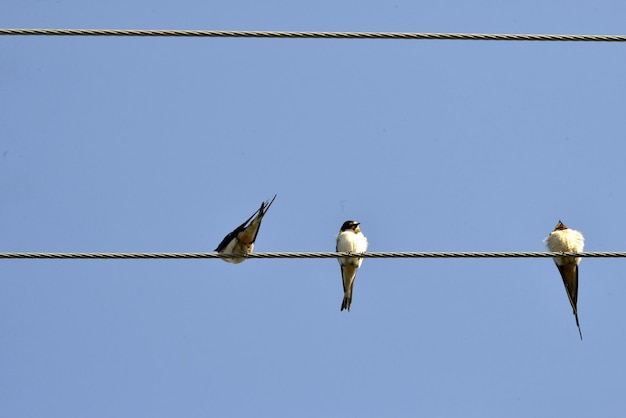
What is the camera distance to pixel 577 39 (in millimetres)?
6941

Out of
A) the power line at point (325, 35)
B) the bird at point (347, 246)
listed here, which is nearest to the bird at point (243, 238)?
the bird at point (347, 246)

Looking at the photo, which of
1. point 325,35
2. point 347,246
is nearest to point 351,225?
point 347,246

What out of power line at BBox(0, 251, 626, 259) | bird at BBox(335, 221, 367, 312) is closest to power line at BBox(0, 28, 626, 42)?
power line at BBox(0, 251, 626, 259)

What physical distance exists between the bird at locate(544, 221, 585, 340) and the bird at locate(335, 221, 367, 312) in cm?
154

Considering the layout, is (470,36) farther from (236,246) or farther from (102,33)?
(236,246)

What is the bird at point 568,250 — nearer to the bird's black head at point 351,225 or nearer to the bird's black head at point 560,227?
the bird's black head at point 560,227

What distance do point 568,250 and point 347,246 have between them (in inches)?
70.5

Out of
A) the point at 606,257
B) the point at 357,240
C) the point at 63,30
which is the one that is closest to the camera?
the point at 63,30

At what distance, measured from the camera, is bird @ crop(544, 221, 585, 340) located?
10.9m

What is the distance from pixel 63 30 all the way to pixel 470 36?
6.76ft

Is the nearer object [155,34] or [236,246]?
[155,34]

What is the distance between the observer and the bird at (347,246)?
1108cm

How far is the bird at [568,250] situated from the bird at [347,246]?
1.54 metres

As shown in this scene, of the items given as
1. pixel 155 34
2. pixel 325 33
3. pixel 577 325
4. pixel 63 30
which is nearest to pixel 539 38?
pixel 325 33
